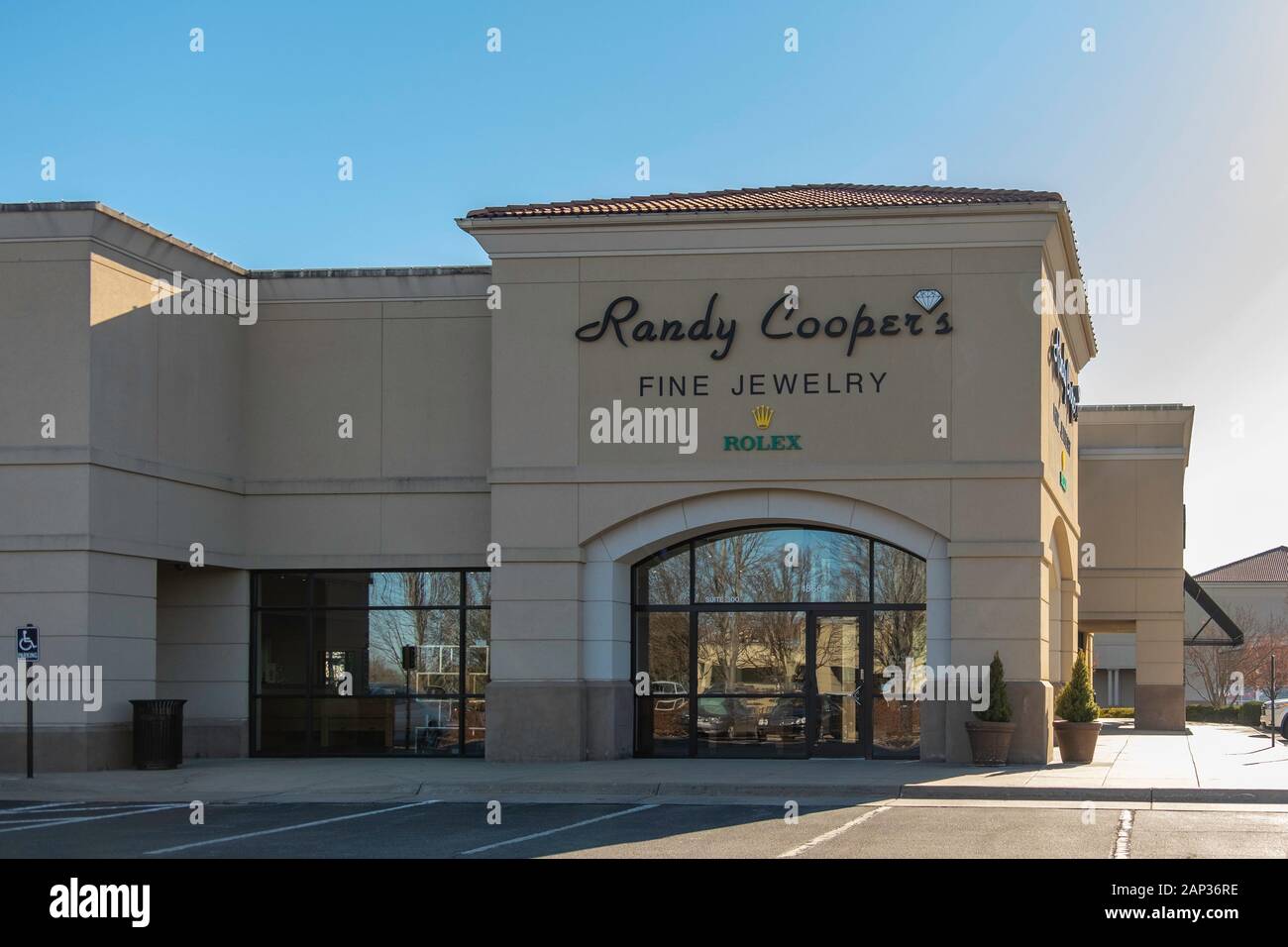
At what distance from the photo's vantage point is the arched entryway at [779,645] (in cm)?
2548

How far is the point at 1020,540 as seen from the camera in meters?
24.2

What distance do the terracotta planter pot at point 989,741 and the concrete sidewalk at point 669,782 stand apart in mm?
441

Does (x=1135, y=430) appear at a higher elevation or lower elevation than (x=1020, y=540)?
higher

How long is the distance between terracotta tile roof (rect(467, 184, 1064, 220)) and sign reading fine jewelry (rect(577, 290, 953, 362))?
142 centimetres

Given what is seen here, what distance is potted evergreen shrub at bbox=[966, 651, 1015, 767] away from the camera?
2358 cm

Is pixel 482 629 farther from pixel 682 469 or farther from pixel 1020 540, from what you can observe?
pixel 1020 540

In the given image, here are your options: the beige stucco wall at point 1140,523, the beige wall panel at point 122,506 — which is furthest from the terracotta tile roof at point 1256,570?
the beige wall panel at point 122,506

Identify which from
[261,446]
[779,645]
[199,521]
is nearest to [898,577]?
[779,645]

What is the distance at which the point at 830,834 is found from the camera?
53.3 ft

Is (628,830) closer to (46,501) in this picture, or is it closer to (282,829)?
(282,829)

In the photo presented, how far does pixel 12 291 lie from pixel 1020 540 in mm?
15220

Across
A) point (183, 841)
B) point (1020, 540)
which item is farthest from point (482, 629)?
point (183, 841)

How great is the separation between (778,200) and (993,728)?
921 cm

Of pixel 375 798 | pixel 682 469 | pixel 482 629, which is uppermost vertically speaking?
pixel 682 469
